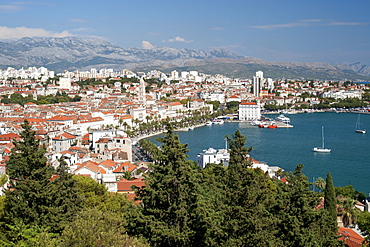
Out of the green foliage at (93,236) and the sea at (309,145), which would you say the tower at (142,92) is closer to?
the sea at (309,145)

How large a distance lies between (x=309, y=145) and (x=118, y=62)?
308ft

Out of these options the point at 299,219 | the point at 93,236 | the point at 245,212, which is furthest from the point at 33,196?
the point at 299,219

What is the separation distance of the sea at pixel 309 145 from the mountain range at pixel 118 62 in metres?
59.6

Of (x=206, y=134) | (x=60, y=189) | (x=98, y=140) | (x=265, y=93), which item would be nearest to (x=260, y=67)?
(x=265, y=93)

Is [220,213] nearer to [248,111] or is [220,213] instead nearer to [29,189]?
[29,189]

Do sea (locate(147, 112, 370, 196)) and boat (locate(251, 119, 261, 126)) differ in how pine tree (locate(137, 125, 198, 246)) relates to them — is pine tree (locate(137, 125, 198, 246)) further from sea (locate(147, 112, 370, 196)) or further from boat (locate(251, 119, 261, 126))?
boat (locate(251, 119, 261, 126))

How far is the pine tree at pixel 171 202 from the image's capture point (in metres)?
3.21

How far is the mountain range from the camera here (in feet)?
282

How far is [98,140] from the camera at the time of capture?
1142 centimetres

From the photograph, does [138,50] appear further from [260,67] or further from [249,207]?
[249,207]

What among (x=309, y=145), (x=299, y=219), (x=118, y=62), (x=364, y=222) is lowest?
(x=309, y=145)

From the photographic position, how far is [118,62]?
105125mm

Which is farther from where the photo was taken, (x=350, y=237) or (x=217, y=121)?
(x=217, y=121)

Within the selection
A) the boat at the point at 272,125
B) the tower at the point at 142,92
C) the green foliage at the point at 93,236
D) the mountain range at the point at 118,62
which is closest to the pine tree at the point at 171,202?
the green foliage at the point at 93,236
